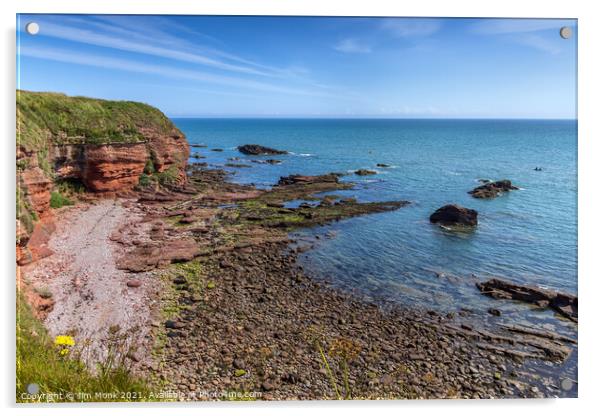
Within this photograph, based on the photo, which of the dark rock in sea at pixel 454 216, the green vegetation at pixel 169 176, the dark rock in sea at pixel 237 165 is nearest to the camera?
the dark rock in sea at pixel 454 216

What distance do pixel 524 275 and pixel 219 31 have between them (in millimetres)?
8500

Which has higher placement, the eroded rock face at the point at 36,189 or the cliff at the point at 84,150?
the cliff at the point at 84,150

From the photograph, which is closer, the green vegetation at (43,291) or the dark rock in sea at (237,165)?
the green vegetation at (43,291)

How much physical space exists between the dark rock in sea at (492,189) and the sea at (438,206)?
8.1 inches

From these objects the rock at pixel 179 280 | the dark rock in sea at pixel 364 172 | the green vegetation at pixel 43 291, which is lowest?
the rock at pixel 179 280

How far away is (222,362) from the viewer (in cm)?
614

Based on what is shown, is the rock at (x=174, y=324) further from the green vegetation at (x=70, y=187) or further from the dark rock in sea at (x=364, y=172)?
the dark rock in sea at (x=364, y=172)

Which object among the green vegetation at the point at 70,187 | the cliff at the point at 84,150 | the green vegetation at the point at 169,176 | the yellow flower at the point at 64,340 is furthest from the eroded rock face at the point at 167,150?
the yellow flower at the point at 64,340

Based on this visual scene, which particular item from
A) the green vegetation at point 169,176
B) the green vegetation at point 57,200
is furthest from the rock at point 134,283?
the green vegetation at point 169,176

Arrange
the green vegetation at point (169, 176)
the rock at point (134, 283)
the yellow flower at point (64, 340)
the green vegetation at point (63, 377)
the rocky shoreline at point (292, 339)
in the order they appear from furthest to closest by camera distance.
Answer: the green vegetation at point (169, 176) < the rock at point (134, 283) < the rocky shoreline at point (292, 339) < the yellow flower at point (64, 340) < the green vegetation at point (63, 377)

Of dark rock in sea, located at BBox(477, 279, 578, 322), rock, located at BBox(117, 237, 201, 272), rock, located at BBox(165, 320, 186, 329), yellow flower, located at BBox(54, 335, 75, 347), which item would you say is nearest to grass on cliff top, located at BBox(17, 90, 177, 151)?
rock, located at BBox(117, 237, 201, 272)

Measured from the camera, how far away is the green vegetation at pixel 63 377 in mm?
5102

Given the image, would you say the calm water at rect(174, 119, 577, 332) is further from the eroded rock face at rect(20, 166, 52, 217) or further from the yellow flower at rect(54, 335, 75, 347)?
the yellow flower at rect(54, 335, 75, 347)

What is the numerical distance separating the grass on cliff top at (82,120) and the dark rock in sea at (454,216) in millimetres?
8966
